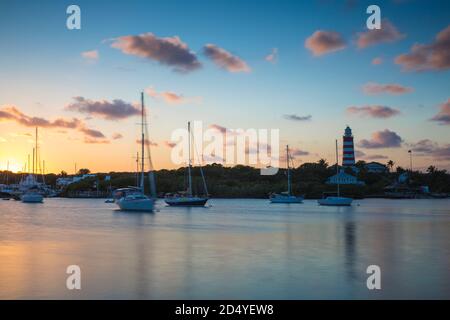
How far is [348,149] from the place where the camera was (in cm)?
18825

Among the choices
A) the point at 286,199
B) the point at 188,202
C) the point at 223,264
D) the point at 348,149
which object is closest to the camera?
the point at 223,264

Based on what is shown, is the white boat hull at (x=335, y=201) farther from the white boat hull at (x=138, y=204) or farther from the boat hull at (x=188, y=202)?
Result: the white boat hull at (x=138, y=204)

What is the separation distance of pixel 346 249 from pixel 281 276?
10782 millimetres

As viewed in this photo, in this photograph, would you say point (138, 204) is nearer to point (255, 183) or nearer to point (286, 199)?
point (286, 199)

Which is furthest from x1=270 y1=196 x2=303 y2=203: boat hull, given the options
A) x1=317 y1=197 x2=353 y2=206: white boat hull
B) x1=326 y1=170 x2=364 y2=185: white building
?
x1=326 y1=170 x2=364 y2=185: white building

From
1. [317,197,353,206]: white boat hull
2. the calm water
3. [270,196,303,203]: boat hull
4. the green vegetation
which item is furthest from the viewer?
the green vegetation

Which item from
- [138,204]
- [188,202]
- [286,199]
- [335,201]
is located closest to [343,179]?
[286,199]

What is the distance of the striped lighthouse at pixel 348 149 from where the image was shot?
188 meters

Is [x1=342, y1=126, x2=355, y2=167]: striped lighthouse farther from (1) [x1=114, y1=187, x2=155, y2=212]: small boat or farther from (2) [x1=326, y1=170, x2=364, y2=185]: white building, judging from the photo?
(1) [x1=114, y1=187, x2=155, y2=212]: small boat

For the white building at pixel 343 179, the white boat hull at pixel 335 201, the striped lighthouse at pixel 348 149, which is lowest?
the white boat hull at pixel 335 201

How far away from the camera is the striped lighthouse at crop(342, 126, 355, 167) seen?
615ft

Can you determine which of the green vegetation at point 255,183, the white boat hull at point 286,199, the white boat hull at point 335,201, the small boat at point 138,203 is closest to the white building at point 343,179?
the green vegetation at point 255,183

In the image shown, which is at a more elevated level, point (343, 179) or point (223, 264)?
point (343, 179)
